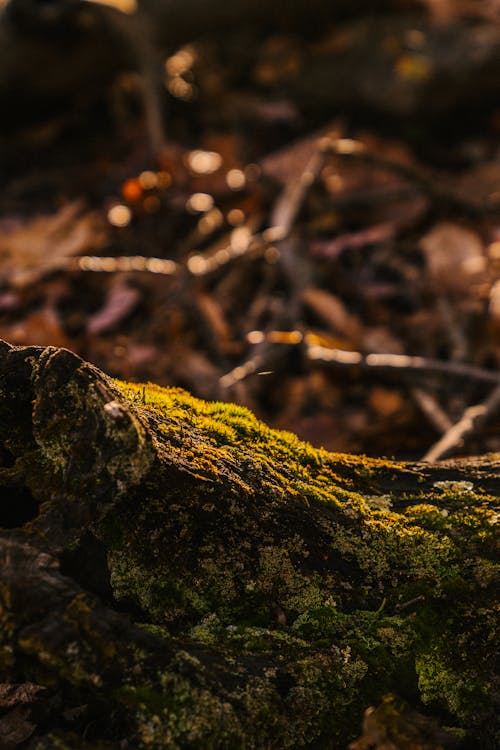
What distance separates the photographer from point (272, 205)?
4695 millimetres

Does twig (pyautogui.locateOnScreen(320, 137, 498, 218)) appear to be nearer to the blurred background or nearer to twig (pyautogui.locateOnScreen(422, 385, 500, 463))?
the blurred background

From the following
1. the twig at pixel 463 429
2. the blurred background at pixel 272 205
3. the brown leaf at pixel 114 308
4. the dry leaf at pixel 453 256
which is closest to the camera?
the twig at pixel 463 429

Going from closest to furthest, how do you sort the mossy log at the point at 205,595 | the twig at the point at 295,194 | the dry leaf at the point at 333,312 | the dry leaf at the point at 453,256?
the mossy log at the point at 205,595, the dry leaf at the point at 333,312, the dry leaf at the point at 453,256, the twig at the point at 295,194

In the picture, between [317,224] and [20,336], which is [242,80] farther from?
[20,336]

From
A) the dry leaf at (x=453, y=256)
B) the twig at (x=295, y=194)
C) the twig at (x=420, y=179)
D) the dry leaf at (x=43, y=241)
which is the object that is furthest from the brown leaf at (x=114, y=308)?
the dry leaf at (x=453, y=256)

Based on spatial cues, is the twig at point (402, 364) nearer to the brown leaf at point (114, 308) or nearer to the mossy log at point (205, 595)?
the brown leaf at point (114, 308)

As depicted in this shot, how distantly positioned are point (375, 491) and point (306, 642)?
0.44 metres

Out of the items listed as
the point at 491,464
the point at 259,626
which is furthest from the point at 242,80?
the point at 259,626

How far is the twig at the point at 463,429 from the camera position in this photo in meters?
2.49

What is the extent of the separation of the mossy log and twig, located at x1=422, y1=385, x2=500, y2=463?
3.08ft

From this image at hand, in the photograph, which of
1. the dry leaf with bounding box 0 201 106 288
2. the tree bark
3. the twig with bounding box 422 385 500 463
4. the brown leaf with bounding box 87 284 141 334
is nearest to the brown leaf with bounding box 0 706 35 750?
the twig with bounding box 422 385 500 463

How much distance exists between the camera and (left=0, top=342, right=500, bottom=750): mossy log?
114cm

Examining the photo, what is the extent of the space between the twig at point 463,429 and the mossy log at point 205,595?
3.08ft

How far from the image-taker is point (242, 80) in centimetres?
617
